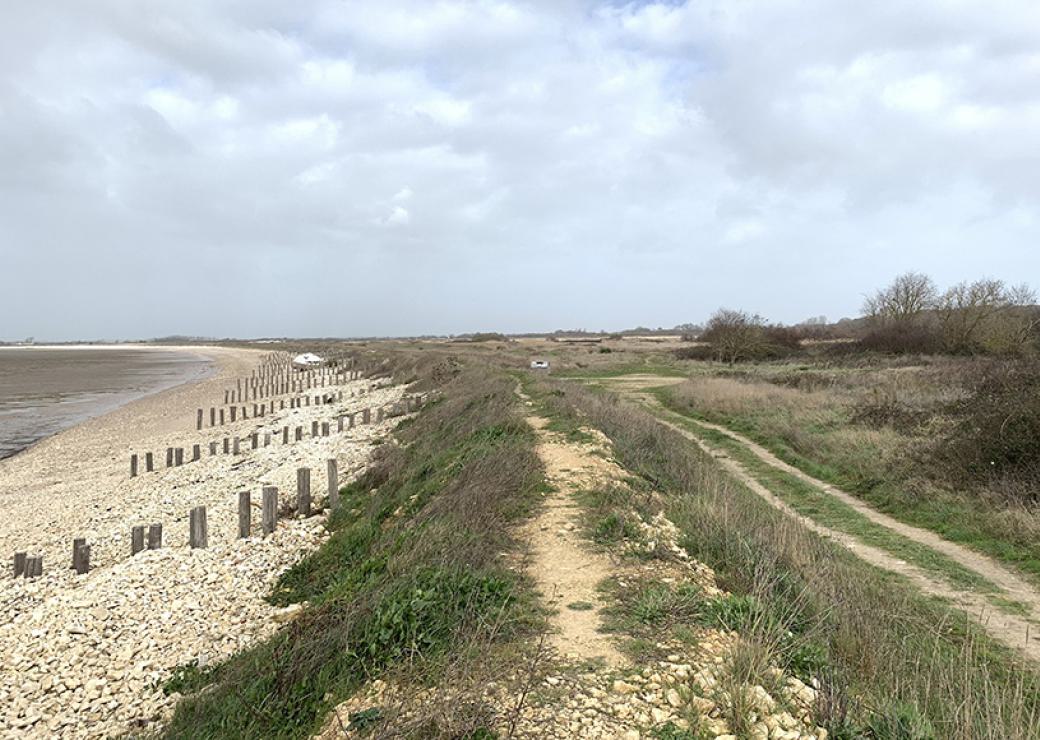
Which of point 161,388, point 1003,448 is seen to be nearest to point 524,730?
point 1003,448

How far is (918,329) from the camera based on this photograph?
45.1 m

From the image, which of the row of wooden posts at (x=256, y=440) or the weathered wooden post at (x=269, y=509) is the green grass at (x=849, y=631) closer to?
the weathered wooden post at (x=269, y=509)

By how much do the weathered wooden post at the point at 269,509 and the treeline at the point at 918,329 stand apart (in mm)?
36405

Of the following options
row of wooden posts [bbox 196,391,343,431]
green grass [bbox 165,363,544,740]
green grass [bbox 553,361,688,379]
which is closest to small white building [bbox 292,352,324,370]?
row of wooden posts [bbox 196,391,343,431]

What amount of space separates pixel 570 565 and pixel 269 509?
23.7 ft

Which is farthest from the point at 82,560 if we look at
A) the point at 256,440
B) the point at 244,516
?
the point at 256,440

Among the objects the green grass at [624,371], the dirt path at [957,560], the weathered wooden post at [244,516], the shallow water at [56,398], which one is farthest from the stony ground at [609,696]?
the green grass at [624,371]

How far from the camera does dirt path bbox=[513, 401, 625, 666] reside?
4578 mm

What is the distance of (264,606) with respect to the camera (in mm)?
8148

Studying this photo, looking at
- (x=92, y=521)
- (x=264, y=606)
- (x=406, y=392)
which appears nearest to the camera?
(x=264, y=606)

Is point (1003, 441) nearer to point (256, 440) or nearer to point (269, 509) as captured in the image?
point (269, 509)

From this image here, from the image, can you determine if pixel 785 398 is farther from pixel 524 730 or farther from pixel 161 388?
pixel 161 388

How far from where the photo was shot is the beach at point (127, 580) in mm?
6438

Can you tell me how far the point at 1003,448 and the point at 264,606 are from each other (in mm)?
12955
